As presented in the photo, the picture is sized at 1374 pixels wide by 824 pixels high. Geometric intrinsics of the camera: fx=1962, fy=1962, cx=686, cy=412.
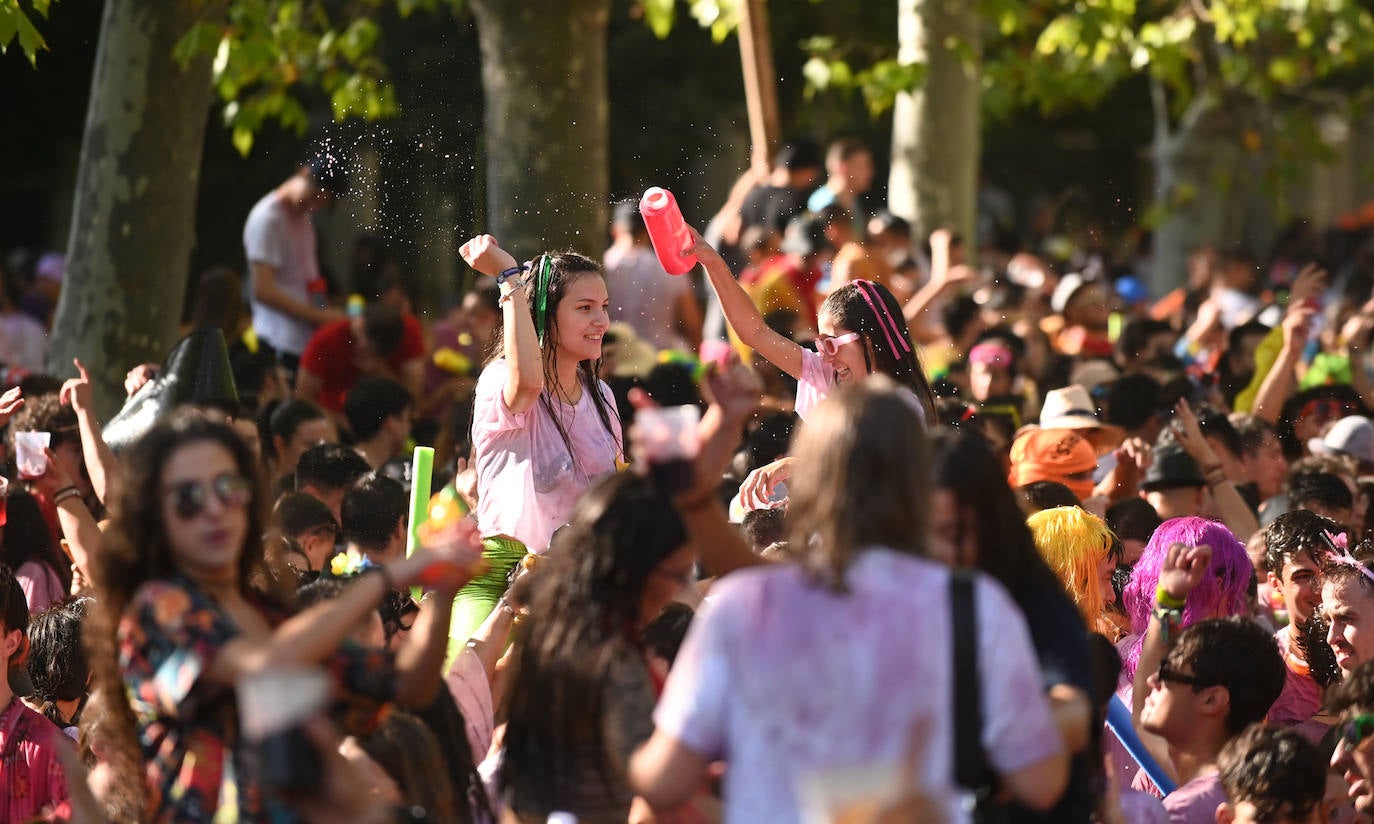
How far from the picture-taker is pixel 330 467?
7.12 meters

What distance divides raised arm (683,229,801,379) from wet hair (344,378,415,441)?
2.57 metres

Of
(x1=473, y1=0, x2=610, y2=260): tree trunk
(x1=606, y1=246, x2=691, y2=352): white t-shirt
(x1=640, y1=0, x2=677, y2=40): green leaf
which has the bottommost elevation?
(x1=606, y1=246, x2=691, y2=352): white t-shirt

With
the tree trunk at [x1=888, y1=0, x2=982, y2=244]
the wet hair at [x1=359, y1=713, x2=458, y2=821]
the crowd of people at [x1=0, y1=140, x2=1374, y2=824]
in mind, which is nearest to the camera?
the crowd of people at [x1=0, y1=140, x2=1374, y2=824]

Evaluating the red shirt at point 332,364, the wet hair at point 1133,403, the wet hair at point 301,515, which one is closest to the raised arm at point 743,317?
the wet hair at point 301,515

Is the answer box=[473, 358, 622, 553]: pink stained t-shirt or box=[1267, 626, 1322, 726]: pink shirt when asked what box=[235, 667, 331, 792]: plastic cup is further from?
box=[1267, 626, 1322, 726]: pink shirt

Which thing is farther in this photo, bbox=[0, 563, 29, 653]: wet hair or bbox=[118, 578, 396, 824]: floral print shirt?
bbox=[0, 563, 29, 653]: wet hair

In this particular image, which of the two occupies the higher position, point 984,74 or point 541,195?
point 984,74

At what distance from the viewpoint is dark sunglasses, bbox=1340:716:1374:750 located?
463cm

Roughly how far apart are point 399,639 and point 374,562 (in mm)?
997

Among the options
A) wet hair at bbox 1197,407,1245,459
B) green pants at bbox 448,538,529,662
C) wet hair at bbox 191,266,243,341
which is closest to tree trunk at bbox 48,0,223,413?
wet hair at bbox 191,266,243,341

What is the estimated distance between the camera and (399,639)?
5043mm

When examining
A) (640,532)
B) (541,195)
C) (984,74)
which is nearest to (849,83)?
(984,74)

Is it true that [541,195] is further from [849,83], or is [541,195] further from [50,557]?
[849,83]

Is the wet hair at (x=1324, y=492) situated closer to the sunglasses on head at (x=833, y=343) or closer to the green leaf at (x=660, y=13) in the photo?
the sunglasses on head at (x=833, y=343)
